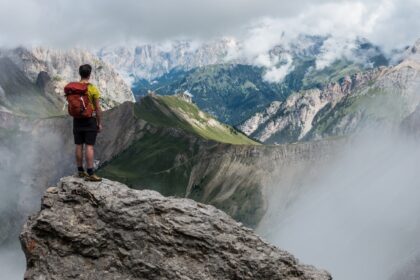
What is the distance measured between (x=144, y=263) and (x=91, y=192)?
3.78 m

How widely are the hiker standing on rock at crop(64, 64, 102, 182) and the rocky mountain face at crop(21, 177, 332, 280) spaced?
1.73 meters

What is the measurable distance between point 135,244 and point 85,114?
20.2ft

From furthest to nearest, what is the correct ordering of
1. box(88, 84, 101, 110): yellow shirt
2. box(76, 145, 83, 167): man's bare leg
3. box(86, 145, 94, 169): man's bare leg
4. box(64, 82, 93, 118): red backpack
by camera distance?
box(76, 145, 83, 167): man's bare leg → box(86, 145, 94, 169): man's bare leg → box(88, 84, 101, 110): yellow shirt → box(64, 82, 93, 118): red backpack

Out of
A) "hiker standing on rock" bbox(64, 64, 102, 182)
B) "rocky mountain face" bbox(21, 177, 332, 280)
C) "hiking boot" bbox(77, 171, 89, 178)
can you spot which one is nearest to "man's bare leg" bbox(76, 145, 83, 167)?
"hiker standing on rock" bbox(64, 64, 102, 182)

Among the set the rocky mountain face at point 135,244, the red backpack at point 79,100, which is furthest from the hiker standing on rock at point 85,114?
the rocky mountain face at point 135,244

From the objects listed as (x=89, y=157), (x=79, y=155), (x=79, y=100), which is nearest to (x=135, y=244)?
(x=89, y=157)

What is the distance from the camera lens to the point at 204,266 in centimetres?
2367

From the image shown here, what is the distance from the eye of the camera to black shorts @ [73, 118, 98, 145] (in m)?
25.9

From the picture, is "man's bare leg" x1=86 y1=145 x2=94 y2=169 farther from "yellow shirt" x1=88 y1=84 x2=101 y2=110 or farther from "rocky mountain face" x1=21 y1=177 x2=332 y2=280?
"yellow shirt" x1=88 y1=84 x2=101 y2=110

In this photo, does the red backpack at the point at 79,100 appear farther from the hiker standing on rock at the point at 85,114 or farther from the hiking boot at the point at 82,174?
the hiking boot at the point at 82,174

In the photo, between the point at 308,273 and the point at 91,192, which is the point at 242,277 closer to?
the point at 308,273

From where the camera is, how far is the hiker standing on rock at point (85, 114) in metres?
25.3

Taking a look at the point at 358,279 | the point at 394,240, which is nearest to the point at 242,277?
the point at 358,279

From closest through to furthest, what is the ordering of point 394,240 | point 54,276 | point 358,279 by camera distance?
point 54,276 → point 358,279 → point 394,240
